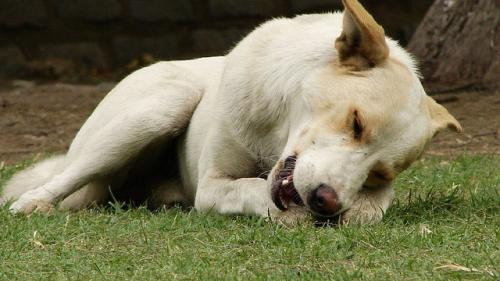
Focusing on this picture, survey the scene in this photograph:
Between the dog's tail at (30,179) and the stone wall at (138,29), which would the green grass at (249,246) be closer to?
the dog's tail at (30,179)

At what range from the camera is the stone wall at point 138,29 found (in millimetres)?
10484

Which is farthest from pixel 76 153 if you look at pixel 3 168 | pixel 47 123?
pixel 47 123

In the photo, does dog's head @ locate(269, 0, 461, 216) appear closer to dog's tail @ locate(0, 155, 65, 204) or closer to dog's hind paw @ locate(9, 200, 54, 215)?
dog's hind paw @ locate(9, 200, 54, 215)

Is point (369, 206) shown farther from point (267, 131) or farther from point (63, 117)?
point (63, 117)

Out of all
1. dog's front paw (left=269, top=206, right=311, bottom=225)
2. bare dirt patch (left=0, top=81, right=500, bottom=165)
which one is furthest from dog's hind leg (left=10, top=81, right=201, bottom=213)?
bare dirt patch (left=0, top=81, right=500, bottom=165)

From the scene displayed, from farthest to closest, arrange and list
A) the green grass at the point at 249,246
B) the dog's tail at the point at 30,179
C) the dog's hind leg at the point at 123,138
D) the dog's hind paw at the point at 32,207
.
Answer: the dog's tail at the point at 30,179
the dog's hind leg at the point at 123,138
the dog's hind paw at the point at 32,207
the green grass at the point at 249,246

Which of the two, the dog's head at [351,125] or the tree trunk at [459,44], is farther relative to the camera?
the tree trunk at [459,44]

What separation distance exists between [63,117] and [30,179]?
324 centimetres

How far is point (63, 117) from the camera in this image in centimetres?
920

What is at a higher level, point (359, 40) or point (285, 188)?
point (359, 40)

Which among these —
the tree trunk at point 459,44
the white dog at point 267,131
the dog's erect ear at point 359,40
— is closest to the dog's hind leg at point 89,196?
the white dog at point 267,131

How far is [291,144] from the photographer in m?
4.58

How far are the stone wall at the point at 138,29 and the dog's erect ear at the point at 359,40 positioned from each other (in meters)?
5.83

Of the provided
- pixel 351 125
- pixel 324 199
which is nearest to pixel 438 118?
pixel 351 125
